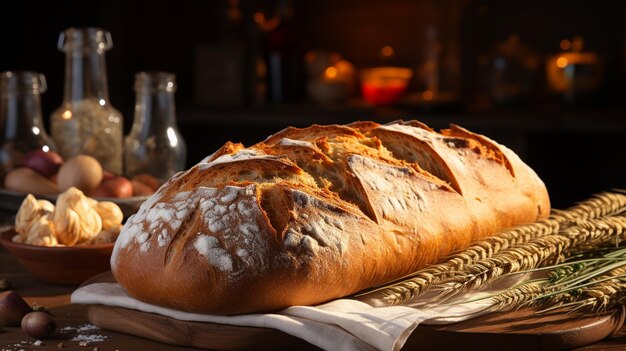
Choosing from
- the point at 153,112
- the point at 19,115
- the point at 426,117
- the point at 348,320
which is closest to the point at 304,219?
the point at 348,320

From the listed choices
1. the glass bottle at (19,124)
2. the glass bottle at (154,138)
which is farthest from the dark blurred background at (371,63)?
the glass bottle at (19,124)

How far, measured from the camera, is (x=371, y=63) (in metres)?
4.38

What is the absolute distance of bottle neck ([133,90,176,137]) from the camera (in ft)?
6.28

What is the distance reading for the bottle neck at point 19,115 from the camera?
1900mm

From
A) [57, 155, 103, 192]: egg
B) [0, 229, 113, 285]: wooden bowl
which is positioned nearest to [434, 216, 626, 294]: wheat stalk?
[0, 229, 113, 285]: wooden bowl

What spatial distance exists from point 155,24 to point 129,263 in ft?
10.9

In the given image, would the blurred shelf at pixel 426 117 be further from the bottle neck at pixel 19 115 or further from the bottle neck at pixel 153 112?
the bottle neck at pixel 19 115

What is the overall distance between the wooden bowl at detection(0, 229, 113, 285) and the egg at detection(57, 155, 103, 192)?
1.33 ft

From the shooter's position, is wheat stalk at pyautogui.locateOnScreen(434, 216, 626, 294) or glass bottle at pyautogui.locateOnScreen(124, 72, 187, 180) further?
glass bottle at pyautogui.locateOnScreen(124, 72, 187, 180)

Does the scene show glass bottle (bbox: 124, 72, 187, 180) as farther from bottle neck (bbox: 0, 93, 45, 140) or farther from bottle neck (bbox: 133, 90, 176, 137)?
bottle neck (bbox: 0, 93, 45, 140)

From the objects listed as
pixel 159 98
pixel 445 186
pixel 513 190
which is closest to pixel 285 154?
pixel 445 186

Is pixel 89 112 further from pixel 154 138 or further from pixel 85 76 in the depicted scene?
pixel 154 138

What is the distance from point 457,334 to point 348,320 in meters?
0.13

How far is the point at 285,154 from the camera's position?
4.18 ft
